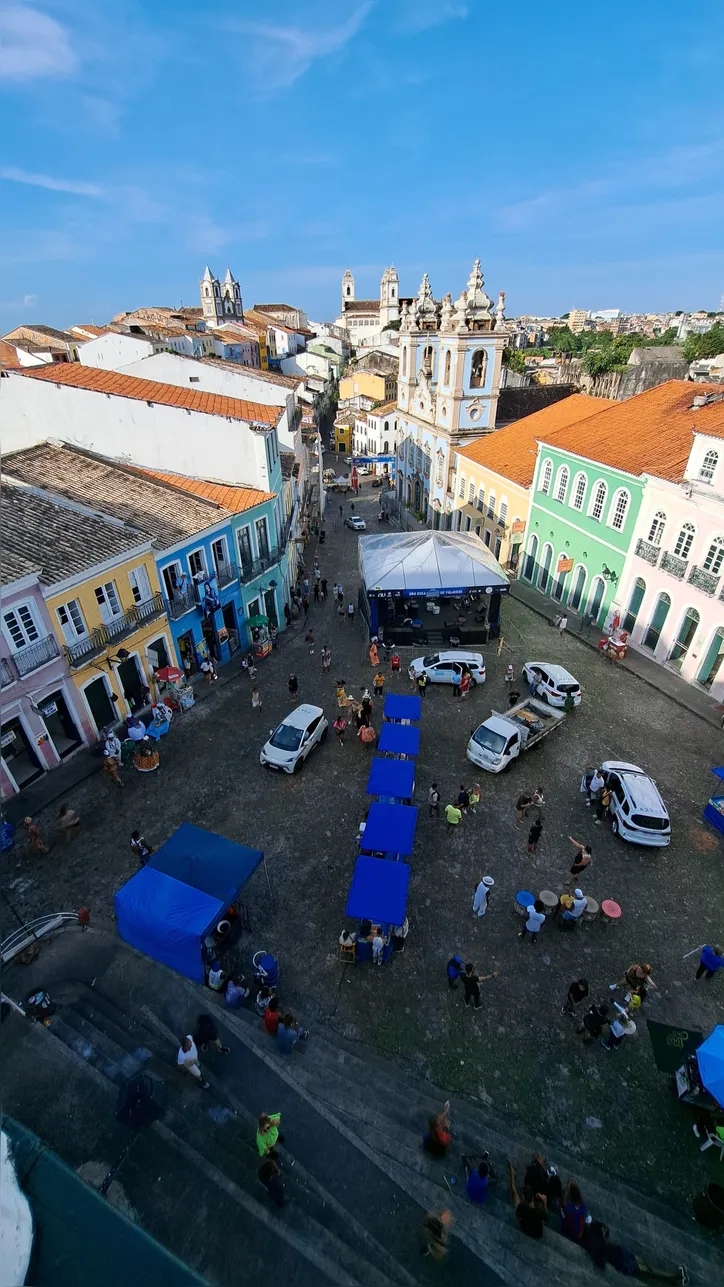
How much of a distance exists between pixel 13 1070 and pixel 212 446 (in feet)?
70.5

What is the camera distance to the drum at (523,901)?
1345 cm

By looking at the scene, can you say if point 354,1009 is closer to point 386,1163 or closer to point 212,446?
point 386,1163

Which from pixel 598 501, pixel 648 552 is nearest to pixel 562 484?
pixel 598 501

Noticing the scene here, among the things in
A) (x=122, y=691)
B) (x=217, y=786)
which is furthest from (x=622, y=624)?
(x=122, y=691)

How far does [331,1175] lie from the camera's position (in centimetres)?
907

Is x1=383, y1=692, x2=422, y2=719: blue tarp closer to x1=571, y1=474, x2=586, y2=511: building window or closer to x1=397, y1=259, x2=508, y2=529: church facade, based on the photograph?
x1=571, y1=474, x2=586, y2=511: building window

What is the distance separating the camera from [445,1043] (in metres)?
11.4

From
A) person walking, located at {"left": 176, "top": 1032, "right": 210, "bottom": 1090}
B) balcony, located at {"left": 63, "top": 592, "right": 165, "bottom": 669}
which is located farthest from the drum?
balcony, located at {"left": 63, "top": 592, "right": 165, "bottom": 669}

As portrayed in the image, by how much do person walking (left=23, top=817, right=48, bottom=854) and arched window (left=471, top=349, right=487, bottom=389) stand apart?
1410 inches

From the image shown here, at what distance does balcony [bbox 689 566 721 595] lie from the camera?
20.9 m

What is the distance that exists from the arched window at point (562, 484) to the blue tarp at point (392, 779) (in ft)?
61.0

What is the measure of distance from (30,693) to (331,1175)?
13.6 m

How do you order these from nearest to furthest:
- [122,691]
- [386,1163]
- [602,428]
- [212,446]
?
[386,1163] < [122,691] < [212,446] < [602,428]

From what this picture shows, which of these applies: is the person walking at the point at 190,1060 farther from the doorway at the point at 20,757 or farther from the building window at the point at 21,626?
the building window at the point at 21,626
